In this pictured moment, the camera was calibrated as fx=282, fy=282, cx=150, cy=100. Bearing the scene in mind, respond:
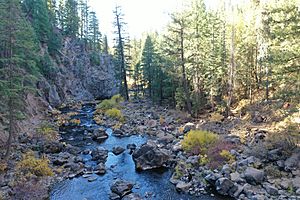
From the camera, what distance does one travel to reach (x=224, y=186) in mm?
13836

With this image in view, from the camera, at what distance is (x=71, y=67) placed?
57.3 meters

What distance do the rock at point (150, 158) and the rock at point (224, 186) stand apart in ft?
15.1

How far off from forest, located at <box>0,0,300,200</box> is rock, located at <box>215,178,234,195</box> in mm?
52

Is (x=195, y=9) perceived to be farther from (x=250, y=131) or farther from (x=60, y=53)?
(x=60, y=53)

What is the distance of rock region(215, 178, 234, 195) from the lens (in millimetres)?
13758

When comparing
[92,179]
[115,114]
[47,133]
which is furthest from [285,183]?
[115,114]

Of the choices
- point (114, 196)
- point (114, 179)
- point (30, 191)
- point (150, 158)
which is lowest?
point (114, 196)

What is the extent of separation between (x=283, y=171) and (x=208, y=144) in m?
5.15

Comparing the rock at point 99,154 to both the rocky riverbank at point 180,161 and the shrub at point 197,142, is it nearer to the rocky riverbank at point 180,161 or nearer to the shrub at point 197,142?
the rocky riverbank at point 180,161

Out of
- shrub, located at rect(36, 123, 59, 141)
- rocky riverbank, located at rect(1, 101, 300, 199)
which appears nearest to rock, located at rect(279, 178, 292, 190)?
rocky riverbank, located at rect(1, 101, 300, 199)

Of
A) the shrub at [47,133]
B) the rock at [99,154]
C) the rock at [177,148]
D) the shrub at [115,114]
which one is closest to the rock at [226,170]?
the rock at [177,148]

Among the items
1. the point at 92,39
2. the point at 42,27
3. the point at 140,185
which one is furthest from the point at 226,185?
the point at 92,39

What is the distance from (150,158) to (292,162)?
808 cm

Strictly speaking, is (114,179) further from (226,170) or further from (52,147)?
(52,147)
